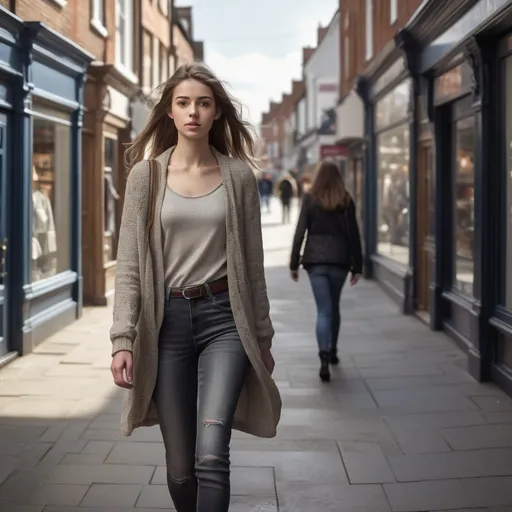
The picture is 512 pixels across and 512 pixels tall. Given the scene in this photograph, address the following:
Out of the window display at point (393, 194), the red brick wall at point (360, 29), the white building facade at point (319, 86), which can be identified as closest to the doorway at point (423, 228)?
the window display at point (393, 194)

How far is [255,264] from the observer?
3.40 metres

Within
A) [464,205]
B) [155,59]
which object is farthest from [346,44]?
[464,205]

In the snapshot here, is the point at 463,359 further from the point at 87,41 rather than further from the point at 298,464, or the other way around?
the point at 87,41

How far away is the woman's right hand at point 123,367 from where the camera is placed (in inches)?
125

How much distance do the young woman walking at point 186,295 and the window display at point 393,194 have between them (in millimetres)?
9423

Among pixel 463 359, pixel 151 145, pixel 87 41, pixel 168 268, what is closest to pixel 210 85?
pixel 151 145

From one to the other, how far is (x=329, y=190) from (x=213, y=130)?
4.20m

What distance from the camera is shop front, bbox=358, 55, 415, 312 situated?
12.3 metres

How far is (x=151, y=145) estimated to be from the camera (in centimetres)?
358

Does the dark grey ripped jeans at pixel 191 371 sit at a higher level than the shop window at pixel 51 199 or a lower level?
lower

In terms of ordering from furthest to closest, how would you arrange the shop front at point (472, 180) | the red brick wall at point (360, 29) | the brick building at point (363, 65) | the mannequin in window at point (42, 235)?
the brick building at point (363, 65) → the red brick wall at point (360, 29) → the mannequin in window at point (42, 235) → the shop front at point (472, 180)

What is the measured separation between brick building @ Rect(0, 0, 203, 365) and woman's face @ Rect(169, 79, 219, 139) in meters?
5.33

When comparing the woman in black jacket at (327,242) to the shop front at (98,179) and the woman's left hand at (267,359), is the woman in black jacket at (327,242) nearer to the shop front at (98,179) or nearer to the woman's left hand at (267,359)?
the woman's left hand at (267,359)

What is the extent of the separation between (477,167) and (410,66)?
147 inches
